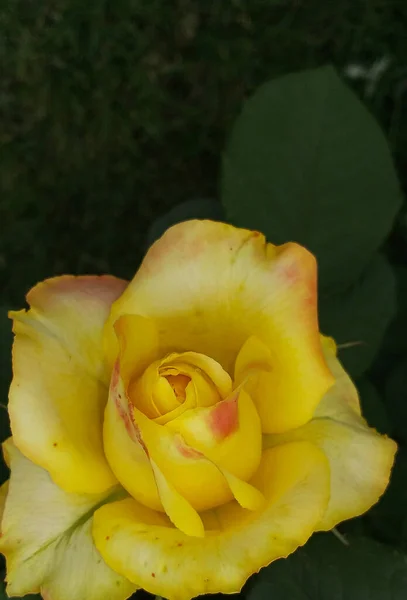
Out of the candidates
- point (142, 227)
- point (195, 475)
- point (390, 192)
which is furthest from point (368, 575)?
point (142, 227)

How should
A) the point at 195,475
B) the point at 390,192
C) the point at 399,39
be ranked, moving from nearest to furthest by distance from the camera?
the point at 195,475 → the point at 390,192 → the point at 399,39

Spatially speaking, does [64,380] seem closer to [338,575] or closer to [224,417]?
[224,417]

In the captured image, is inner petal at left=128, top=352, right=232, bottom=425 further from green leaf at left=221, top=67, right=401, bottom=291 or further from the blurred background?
the blurred background

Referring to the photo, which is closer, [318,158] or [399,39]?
[318,158]

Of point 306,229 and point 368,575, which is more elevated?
point 306,229

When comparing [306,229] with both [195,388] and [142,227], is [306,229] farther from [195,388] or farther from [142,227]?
[142,227]

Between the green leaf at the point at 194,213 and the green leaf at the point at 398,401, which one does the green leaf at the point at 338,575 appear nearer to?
the green leaf at the point at 398,401

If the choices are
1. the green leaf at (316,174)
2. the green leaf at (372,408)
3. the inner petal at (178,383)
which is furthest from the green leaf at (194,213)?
the inner petal at (178,383)
